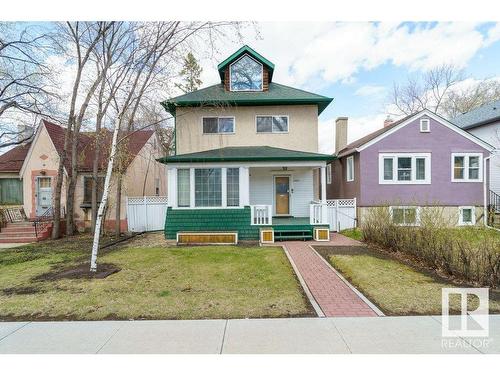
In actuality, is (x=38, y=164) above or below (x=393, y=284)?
above

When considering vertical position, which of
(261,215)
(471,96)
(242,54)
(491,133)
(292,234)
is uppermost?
(471,96)

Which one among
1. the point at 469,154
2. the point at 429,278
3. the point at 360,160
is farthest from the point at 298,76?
the point at 429,278

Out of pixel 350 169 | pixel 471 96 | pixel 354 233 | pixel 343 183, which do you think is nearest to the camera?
pixel 354 233

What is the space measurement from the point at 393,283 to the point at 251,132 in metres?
9.81

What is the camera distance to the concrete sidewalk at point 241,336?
346 centimetres

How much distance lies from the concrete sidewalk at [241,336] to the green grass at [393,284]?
0.44m

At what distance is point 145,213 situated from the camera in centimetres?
1463

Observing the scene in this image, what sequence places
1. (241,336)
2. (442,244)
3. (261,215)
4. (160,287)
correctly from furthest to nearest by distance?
(261,215)
(442,244)
(160,287)
(241,336)

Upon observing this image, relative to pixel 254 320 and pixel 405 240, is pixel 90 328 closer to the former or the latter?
pixel 254 320

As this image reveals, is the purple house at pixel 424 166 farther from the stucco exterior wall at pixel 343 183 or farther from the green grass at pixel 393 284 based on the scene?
the green grass at pixel 393 284

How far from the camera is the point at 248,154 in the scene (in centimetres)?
1204

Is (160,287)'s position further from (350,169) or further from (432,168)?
(432,168)

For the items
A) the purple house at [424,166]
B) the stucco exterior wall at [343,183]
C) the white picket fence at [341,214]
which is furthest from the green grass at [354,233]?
the stucco exterior wall at [343,183]

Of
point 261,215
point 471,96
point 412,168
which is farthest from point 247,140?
point 471,96
